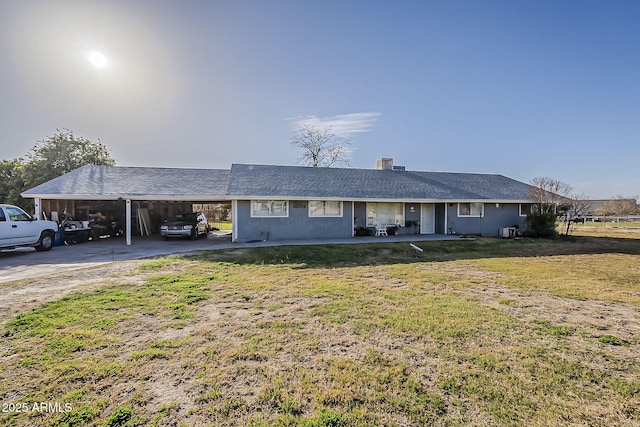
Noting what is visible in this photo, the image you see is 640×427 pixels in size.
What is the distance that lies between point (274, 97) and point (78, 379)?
1489 cm

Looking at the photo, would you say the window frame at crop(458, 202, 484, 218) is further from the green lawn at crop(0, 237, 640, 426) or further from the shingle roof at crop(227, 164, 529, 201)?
the green lawn at crop(0, 237, 640, 426)

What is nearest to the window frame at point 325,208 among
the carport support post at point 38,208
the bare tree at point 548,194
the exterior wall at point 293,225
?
the exterior wall at point 293,225

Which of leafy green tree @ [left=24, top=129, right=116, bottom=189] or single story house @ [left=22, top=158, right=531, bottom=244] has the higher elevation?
leafy green tree @ [left=24, top=129, right=116, bottom=189]

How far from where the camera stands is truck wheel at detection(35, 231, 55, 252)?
11477 millimetres

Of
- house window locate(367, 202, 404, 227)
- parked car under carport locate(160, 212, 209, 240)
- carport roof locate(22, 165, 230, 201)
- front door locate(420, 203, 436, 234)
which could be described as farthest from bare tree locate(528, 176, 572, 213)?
parked car under carport locate(160, 212, 209, 240)

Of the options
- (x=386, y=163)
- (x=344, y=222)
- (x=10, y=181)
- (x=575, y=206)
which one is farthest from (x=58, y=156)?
(x=575, y=206)

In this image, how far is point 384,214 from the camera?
57.2ft

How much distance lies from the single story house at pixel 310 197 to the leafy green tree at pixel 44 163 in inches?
505

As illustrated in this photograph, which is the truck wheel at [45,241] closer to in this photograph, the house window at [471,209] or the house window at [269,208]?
the house window at [269,208]

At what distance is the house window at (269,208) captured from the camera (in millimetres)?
14875

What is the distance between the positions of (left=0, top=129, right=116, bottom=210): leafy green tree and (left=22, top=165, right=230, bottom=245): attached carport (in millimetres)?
12864

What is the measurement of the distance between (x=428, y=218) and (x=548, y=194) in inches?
273

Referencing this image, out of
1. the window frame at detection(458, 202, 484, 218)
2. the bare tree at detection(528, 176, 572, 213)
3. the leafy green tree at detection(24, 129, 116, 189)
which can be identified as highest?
the leafy green tree at detection(24, 129, 116, 189)

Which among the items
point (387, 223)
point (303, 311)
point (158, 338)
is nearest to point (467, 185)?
point (387, 223)
